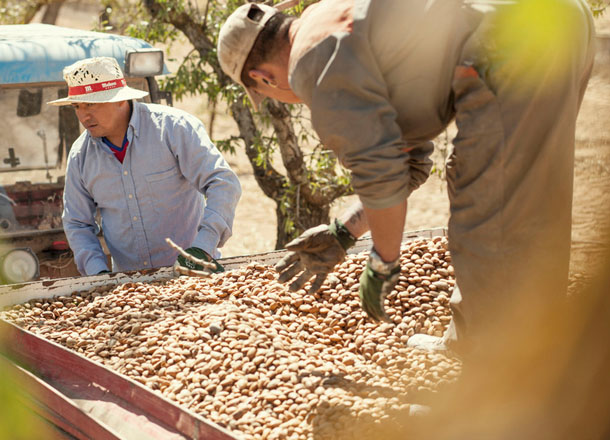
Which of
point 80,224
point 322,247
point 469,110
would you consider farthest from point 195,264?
point 469,110

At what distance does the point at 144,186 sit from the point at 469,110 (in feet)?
7.51

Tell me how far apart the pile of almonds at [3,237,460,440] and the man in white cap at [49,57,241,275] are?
1.83 feet

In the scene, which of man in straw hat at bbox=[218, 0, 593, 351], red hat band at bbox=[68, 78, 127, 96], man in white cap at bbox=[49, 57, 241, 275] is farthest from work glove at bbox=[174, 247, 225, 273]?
man in straw hat at bbox=[218, 0, 593, 351]

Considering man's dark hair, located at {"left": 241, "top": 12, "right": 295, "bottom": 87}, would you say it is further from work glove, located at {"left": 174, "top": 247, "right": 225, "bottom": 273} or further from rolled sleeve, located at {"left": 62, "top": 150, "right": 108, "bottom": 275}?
rolled sleeve, located at {"left": 62, "top": 150, "right": 108, "bottom": 275}

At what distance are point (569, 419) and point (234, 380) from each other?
1133 mm

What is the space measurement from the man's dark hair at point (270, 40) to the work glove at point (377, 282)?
686 millimetres

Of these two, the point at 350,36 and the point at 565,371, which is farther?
the point at 350,36

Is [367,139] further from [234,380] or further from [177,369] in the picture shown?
[177,369]

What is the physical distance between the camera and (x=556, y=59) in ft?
6.15

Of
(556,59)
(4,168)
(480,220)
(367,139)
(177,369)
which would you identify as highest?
A: (556,59)

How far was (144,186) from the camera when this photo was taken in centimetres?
379

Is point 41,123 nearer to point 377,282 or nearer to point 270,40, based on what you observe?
point 270,40

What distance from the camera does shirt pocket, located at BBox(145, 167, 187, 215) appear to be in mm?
3801

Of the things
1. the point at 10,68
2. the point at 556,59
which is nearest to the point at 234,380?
the point at 556,59
